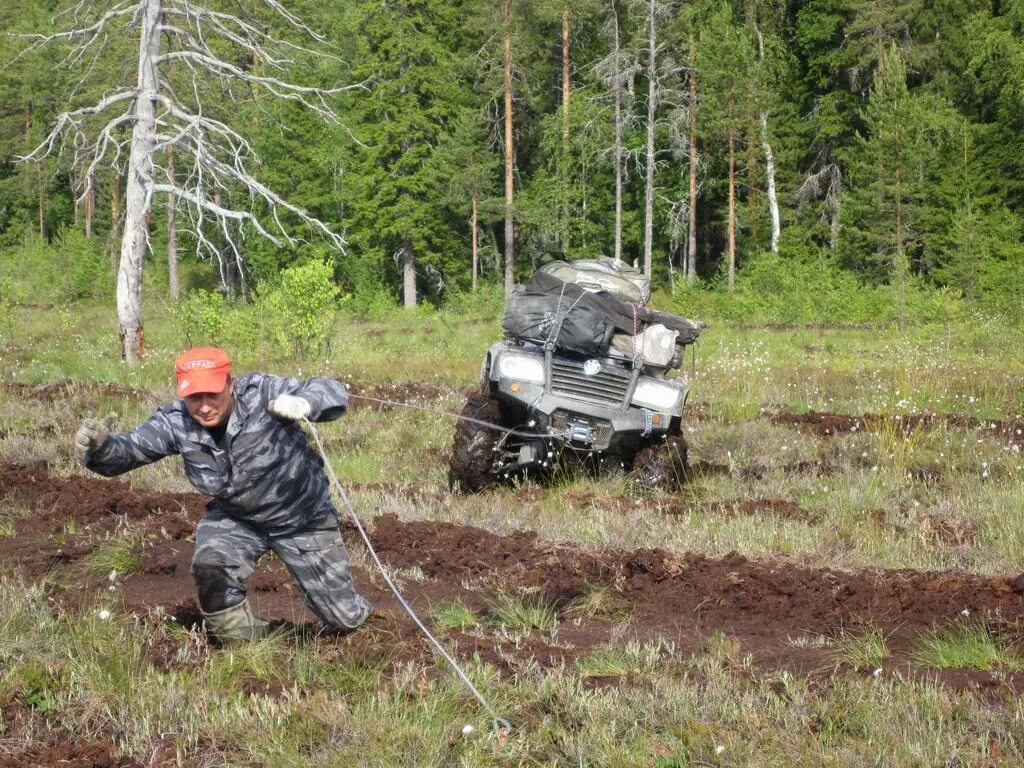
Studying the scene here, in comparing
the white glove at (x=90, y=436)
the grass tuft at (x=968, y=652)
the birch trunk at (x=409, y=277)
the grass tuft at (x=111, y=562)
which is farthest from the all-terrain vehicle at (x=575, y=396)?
the birch trunk at (x=409, y=277)

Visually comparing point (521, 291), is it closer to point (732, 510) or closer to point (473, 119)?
point (732, 510)

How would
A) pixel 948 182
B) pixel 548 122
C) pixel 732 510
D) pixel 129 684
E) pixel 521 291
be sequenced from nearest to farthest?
pixel 129 684, pixel 732 510, pixel 521 291, pixel 948 182, pixel 548 122

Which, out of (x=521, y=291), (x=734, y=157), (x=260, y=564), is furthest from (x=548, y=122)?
(x=260, y=564)

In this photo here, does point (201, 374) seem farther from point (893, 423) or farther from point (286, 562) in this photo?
point (893, 423)

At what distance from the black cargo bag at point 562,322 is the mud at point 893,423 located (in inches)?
117

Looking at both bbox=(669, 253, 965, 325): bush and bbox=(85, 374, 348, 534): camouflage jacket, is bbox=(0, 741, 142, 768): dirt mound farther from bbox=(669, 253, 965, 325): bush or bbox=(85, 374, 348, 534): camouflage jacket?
bbox=(669, 253, 965, 325): bush

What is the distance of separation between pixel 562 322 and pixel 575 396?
60cm

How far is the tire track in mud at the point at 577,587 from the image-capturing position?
5.50 metres

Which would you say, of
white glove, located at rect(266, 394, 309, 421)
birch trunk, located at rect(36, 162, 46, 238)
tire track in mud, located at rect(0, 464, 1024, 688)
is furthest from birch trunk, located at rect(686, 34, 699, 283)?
birch trunk, located at rect(36, 162, 46, 238)

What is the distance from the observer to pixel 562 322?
8.83 meters

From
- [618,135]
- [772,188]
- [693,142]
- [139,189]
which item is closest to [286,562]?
[139,189]

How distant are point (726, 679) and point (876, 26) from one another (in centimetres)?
4159

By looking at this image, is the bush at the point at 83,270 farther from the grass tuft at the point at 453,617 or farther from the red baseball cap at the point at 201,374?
the red baseball cap at the point at 201,374

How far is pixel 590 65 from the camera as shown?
4384cm
